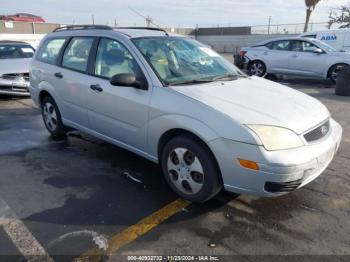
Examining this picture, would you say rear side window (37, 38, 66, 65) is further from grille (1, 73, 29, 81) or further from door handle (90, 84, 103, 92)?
grille (1, 73, 29, 81)

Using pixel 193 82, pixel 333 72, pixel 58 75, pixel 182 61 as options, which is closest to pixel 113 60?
pixel 182 61

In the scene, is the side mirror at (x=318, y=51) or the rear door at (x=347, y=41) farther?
the rear door at (x=347, y=41)

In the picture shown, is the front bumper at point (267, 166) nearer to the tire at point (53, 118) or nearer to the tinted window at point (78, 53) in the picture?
the tinted window at point (78, 53)

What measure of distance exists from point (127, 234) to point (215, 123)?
123 centimetres

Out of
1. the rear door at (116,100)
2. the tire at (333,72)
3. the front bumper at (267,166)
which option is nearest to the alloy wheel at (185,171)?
the front bumper at (267,166)

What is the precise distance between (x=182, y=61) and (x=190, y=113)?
101 cm

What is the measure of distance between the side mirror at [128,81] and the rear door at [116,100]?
0.06 m

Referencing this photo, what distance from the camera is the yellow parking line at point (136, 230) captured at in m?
2.80

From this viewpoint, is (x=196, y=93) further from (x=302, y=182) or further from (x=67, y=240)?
(x=67, y=240)

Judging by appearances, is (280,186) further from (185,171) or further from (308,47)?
(308,47)

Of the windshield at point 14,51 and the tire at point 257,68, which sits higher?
the windshield at point 14,51

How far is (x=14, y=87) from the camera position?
8539 mm

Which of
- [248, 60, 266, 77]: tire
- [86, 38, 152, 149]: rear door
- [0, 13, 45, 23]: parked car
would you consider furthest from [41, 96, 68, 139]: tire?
[0, 13, 45, 23]: parked car

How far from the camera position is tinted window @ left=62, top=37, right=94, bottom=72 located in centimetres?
468
